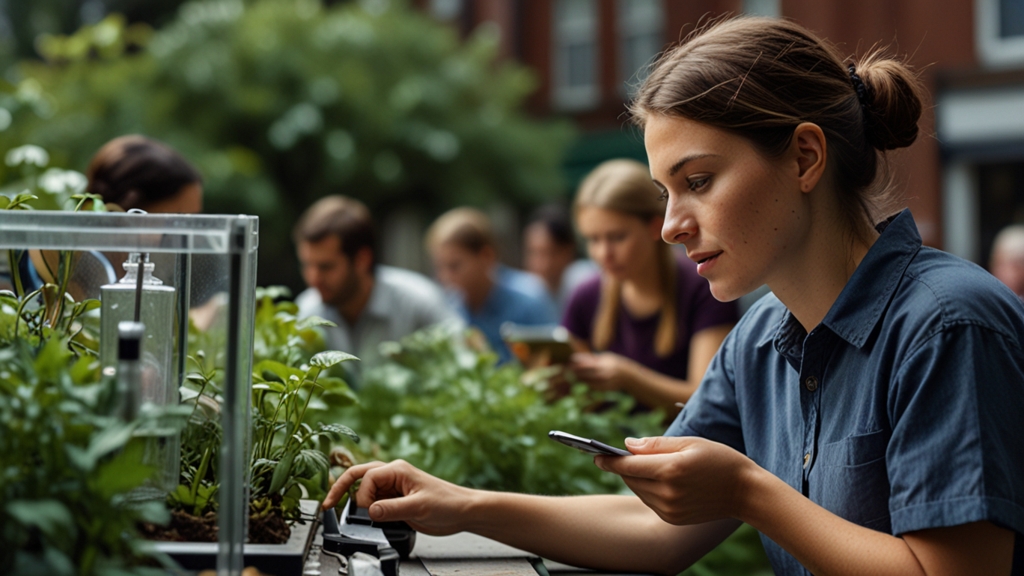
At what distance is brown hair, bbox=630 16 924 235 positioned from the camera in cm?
140

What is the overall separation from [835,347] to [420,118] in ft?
37.4

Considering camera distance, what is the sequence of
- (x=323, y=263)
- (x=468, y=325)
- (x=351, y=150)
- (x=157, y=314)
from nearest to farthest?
(x=157, y=314) → (x=323, y=263) → (x=468, y=325) → (x=351, y=150)

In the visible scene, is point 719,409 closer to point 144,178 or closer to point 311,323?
point 311,323

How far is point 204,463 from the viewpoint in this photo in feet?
4.07

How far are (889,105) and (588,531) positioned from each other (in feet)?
2.60

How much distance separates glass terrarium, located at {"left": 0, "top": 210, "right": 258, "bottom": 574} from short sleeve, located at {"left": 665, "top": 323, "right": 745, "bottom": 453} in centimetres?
77

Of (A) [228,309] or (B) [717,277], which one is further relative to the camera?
(B) [717,277]

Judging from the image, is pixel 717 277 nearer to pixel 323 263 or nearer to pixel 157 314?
pixel 157 314

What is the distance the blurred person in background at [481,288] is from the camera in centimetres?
543

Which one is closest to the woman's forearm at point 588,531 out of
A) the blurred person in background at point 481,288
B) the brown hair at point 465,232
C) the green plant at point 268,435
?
the green plant at point 268,435

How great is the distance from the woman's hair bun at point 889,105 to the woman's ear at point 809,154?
5.2 inches

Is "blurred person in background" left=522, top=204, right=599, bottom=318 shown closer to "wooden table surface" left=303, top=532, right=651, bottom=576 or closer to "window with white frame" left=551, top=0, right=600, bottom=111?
"wooden table surface" left=303, top=532, right=651, bottom=576

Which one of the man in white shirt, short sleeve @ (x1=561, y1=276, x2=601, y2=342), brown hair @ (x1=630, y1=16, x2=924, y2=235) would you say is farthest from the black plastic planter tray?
the man in white shirt

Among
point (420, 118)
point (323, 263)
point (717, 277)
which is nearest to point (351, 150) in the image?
point (420, 118)
